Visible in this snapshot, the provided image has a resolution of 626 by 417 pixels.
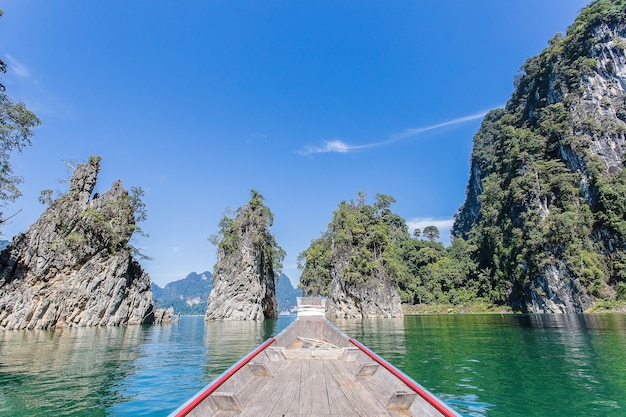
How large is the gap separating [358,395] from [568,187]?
6256cm

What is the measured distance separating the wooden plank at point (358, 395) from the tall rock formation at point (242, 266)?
44.7 meters

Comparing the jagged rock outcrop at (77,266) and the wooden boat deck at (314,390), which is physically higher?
the jagged rock outcrop at (77,266)

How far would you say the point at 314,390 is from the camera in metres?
4.64

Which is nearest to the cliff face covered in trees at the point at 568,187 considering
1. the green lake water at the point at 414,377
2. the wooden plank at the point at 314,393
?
the green lake water at the point at 414,377

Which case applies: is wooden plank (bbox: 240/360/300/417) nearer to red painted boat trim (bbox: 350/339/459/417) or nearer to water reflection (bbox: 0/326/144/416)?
red painted boat trim (bbox: 350/339/459/417)

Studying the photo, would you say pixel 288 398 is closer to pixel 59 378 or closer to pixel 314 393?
pixel 314 393

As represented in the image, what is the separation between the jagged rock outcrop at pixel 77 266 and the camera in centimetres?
2925

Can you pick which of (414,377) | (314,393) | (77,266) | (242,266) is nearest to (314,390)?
(314,393)

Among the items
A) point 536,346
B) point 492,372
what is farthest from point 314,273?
point 492,372

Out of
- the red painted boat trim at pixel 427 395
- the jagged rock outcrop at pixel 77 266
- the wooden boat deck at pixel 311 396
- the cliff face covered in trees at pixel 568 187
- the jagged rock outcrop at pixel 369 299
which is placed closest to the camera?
the red painted boat trim at pixel 427 395

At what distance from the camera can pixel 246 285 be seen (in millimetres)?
48562

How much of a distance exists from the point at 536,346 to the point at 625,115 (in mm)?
61355

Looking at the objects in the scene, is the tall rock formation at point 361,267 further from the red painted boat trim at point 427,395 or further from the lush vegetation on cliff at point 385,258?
the red painted boat trim at point 427,395

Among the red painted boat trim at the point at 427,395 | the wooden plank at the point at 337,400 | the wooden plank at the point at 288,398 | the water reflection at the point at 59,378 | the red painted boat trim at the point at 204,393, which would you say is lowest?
the water reflection at the point at 59,378
